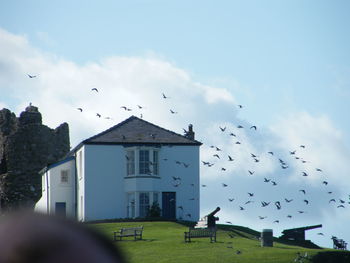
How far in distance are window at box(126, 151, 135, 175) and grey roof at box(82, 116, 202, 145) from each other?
2.93 feet

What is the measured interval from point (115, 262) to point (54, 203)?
79.8m

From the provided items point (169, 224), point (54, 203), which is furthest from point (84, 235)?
point (54, 203)

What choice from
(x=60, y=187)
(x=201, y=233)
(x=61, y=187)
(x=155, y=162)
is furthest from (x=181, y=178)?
(x=201, y=233)

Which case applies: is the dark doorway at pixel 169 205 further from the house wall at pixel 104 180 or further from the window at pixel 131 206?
the house wall at pixel 104 180

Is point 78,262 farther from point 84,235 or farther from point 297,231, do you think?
point 297,231

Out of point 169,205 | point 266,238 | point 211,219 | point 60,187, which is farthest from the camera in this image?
point 60,187

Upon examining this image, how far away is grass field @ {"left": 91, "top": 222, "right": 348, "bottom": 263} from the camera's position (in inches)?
2009

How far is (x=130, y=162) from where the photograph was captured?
248 feet

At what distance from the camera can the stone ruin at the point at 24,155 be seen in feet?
324

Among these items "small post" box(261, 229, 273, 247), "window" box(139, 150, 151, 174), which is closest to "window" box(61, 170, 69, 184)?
"window" box(139, 150, 151, 174)

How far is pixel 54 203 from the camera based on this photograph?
264ft

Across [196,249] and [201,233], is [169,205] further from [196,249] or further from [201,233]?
[196,249]

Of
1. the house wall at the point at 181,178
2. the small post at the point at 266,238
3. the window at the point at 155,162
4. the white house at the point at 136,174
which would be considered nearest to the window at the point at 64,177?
the white house at the point at 136,174

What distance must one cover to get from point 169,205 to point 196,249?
788 inches
